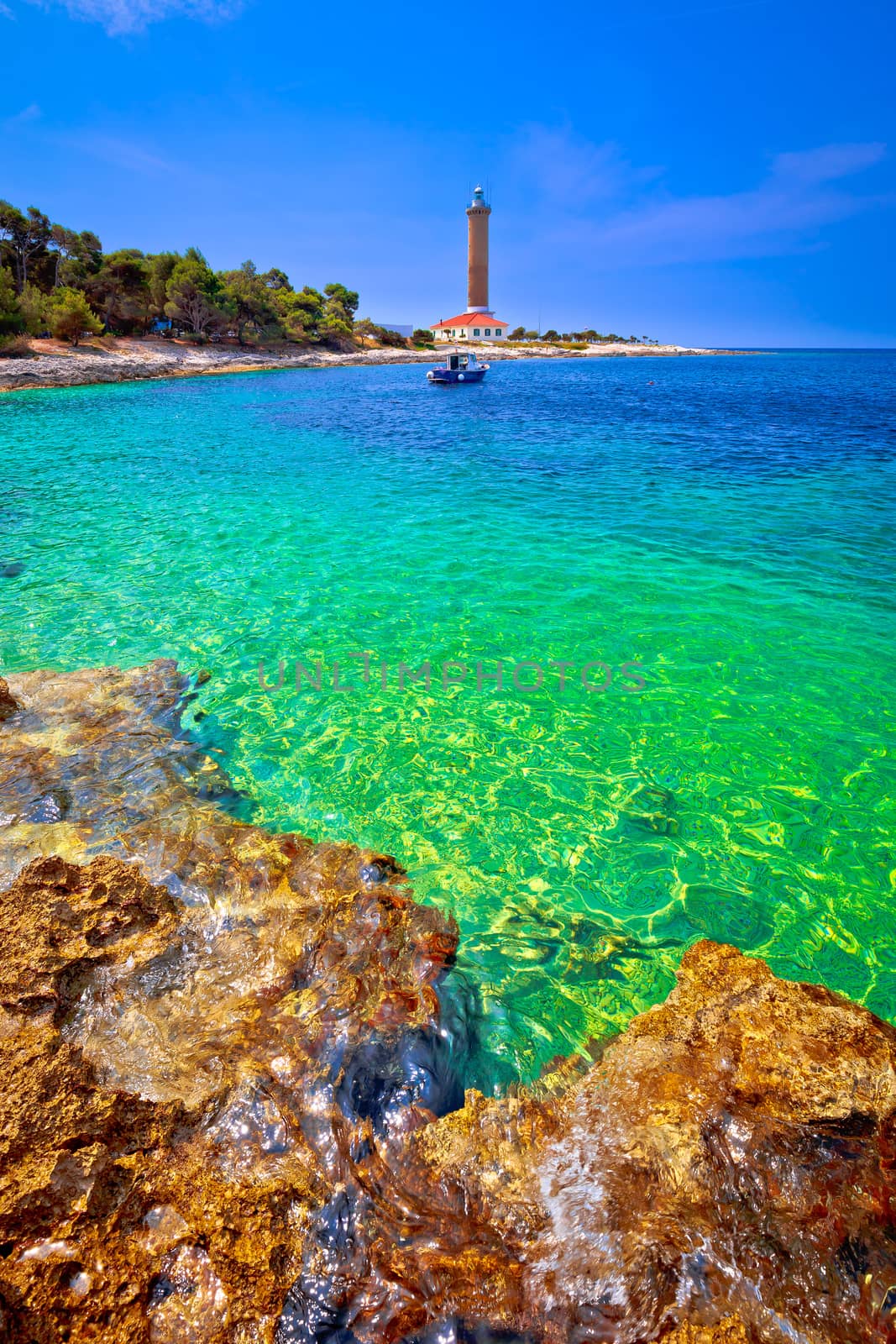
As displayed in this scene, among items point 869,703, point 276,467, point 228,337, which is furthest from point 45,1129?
point 228,337

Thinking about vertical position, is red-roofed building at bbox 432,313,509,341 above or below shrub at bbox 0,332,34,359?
above

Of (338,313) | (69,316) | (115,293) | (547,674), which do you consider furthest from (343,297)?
(547,674)


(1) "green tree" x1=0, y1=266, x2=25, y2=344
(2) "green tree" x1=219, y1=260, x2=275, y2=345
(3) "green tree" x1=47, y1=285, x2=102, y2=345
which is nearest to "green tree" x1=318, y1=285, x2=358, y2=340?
(2) "green tree" x1=219, y1=260, x2=275, y2=345

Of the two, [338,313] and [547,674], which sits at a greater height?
[338,313]

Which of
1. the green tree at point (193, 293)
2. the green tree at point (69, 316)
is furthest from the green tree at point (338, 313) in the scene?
the green tree at point (69, 316)

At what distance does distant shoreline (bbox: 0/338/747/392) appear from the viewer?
3634cm

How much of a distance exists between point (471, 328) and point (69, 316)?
69109 mm

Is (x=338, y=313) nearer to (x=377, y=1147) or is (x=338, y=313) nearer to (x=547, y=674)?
(x=547, y=674)

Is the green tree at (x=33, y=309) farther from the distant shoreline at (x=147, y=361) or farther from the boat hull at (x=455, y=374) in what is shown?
the boat hull at (x=455, y=374)

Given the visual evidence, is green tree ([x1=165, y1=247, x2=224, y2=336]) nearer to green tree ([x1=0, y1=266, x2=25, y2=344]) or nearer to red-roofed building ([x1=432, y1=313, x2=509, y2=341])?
green tree ([x1=0, y1=266, x2=25, y2=344])

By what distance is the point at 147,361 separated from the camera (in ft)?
147

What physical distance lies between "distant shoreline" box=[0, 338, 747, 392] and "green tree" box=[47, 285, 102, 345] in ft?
3.18

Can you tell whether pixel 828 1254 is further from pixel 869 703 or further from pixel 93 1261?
pixel 869 703

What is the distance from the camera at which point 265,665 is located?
6.71 m
